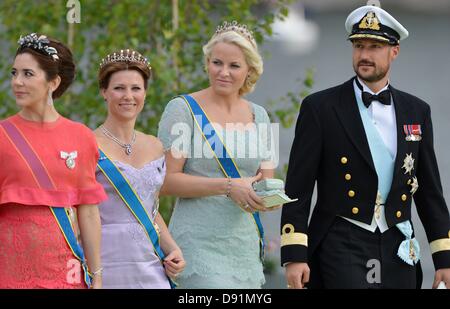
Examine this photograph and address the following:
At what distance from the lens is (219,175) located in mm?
6270

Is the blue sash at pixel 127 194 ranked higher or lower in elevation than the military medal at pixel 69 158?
lower

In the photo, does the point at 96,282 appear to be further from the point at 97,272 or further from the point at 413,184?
the point at 413,184

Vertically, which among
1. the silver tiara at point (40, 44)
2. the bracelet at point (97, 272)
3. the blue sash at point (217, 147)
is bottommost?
the bracelet at point (97, 272)

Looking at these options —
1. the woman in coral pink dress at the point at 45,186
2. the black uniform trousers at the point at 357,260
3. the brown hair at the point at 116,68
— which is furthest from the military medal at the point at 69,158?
the black uniform trousers at the point at 357,260

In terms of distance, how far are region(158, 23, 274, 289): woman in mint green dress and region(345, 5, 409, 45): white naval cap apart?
523 mm

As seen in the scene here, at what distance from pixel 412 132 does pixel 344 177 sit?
0.41m

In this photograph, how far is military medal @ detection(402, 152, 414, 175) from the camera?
608 cm

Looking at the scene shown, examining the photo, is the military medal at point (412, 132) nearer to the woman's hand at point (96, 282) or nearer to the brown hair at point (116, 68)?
the brown hair at point (116, 68)

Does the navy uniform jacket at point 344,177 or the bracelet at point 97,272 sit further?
the navy uniform jacket at point 344,177

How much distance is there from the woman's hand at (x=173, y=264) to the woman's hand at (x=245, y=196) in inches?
16.2

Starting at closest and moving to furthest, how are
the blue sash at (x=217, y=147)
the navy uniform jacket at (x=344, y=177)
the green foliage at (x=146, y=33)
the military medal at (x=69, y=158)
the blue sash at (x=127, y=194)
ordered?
the military medal at (x=69, y=158)
the blue sash at (x=127, y=194)
the navy uniform jacket at (x=344, y=177)
the blue sash at (x=217, y=147)
the green foliage at (x=146, y=33)

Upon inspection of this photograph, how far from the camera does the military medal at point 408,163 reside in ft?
19.9

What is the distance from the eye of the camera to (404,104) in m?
6.24
